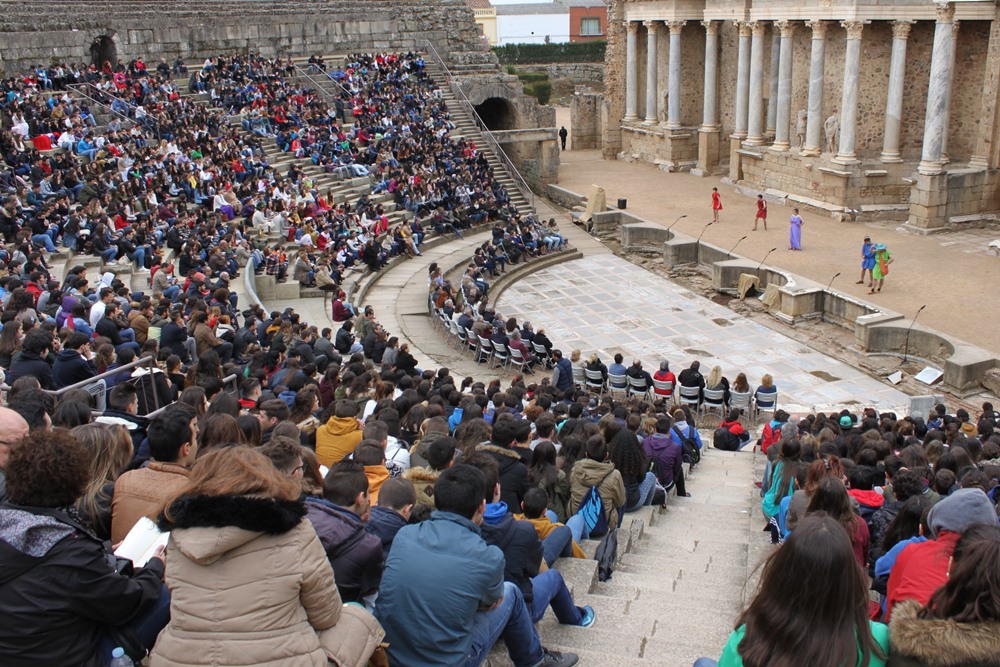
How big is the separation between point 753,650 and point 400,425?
6.55 m

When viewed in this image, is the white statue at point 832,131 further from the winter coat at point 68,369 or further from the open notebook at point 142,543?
the open notebook at point 142,543

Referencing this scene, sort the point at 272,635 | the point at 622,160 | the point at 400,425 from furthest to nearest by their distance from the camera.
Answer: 1. the point at 622,160
2. the point at 400,425
3. the point at 272,635

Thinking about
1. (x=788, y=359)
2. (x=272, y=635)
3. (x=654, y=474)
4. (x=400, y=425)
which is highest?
(x=272, y=635)

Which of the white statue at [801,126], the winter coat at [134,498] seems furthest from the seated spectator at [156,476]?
the white statue at [801,126]

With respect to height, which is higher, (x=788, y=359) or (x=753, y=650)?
(x=753, y=650)

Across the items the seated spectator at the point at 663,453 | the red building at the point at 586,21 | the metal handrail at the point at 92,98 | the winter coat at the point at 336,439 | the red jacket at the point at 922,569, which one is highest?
the red building at the point at 586,21

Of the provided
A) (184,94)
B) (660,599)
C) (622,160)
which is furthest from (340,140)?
(660,599)

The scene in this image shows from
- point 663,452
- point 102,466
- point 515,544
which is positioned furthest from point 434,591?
point 663,452

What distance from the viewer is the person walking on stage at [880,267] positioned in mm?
22094

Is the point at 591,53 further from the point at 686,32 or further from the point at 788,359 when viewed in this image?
the point at 788,359

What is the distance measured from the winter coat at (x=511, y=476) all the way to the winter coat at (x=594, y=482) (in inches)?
31.6

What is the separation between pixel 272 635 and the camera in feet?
12.8

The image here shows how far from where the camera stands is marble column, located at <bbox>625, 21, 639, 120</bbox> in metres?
40.8

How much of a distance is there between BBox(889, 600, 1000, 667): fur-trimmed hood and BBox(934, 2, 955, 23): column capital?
2726 centimetres
